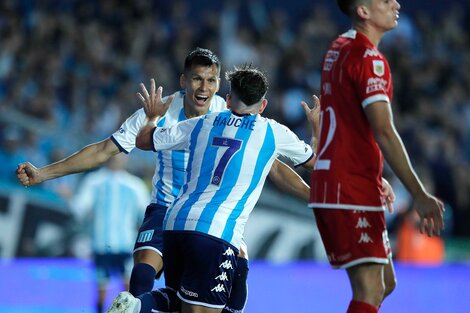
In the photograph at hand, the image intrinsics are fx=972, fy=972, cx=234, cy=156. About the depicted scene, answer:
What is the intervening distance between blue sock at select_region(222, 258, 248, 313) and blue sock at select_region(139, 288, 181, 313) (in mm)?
418

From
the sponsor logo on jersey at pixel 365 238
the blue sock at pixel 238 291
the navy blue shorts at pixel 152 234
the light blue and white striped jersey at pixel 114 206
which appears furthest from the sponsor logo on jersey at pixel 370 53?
the light blue and white striped jersey at pixel 114 206

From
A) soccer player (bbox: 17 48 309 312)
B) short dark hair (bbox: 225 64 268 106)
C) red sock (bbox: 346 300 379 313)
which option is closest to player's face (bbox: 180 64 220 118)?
soccer player (bbox: 17 48 309 312)

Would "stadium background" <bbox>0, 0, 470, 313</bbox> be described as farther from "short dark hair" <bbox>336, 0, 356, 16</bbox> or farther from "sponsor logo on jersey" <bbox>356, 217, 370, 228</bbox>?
"short dark hair" <bbox>336, 0, 356, 16</bbox>

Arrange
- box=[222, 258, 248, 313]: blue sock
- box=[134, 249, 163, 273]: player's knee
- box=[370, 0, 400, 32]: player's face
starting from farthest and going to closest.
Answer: box=[134, 249, 163, 273]: player's knee < box=[222, 258, 248, 313]: blue sock < box=[370, 0, 400, 32]: player's face

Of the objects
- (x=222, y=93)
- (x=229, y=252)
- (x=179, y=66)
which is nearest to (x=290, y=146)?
(x=229, y=252)

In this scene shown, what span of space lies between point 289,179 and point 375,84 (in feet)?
6.15

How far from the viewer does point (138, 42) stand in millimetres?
15797

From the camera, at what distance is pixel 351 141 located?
506 cm

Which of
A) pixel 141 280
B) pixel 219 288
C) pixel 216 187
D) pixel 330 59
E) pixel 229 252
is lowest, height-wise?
pixel 219 288

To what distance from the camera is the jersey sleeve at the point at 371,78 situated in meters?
4.88

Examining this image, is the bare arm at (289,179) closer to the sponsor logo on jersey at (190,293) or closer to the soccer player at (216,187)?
the soccer player at (216,187)

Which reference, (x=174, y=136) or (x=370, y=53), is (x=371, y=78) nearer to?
(x=370, y=53)

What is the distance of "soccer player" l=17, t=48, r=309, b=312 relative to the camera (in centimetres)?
656

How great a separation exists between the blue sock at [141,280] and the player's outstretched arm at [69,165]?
79 centimetres
